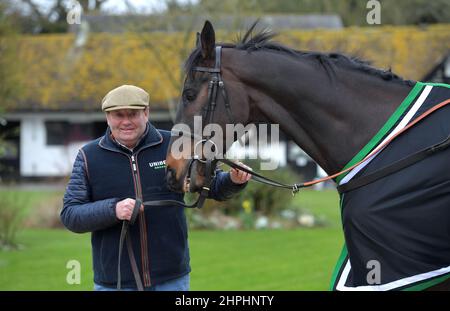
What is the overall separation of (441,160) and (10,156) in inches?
1009

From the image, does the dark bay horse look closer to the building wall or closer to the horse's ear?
the horse's ear

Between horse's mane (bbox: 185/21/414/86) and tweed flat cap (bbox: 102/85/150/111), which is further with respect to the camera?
tweed flat cap (bbox: 102/85/150/111)

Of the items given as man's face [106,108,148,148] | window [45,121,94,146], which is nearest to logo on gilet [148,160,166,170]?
man's face [106,108,148,148]

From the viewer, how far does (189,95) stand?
3.53m

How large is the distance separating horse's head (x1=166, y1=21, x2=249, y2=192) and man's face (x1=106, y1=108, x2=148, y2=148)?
508mm

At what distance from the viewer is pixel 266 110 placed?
11.8 feet

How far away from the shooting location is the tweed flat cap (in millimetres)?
3855

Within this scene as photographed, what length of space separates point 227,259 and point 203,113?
6.63m

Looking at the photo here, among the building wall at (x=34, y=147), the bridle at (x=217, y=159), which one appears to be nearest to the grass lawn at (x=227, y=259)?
the bridle at (x=217, y=159)

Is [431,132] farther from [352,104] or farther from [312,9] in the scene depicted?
[312,9]

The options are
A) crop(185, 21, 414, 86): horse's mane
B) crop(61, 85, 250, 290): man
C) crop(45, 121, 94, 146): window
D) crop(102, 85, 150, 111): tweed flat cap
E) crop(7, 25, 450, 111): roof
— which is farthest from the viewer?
crop(45, 121, 94, 146): window

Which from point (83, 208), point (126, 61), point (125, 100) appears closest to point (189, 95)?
point (125, 100)

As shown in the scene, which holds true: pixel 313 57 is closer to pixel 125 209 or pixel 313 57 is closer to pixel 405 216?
pixel 405 216

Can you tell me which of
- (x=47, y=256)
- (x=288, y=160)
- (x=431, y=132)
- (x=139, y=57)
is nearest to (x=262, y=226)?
(x=47, y=256)
